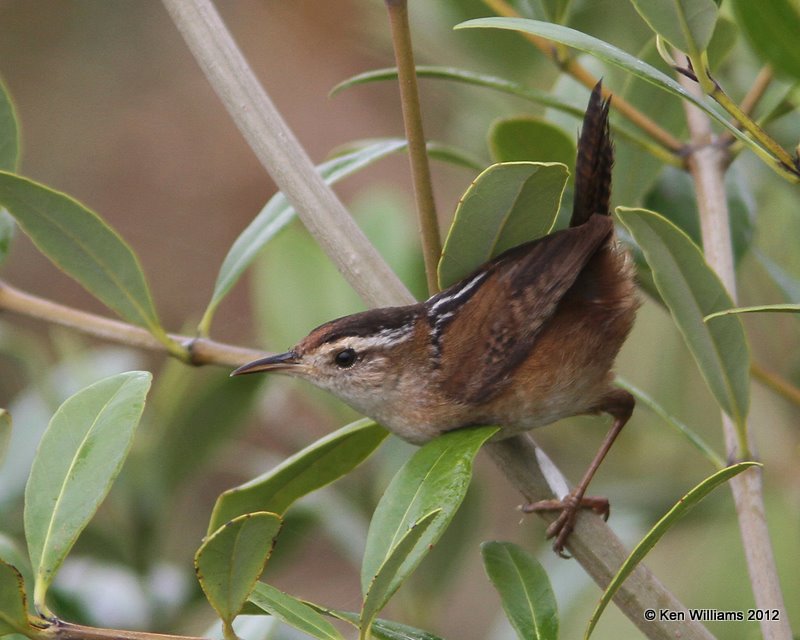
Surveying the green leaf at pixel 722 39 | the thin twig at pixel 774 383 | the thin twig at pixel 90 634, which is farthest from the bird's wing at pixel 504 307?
the thin twig at pixel 90 634

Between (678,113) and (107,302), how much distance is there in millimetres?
1319

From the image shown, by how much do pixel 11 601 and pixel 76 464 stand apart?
262 mm

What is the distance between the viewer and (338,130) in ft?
30.0

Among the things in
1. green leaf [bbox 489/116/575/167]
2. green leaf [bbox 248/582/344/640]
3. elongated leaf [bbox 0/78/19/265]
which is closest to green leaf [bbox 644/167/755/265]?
green leaf [bbox 489/116/575/167]

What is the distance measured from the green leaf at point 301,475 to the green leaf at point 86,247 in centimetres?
40

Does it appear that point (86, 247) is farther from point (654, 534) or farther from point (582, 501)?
point (654, 534)

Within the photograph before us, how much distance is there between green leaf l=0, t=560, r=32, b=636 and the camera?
1.31 m

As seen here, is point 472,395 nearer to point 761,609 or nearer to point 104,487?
point 761,609

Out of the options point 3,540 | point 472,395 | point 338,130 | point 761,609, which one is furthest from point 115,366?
point 338,130

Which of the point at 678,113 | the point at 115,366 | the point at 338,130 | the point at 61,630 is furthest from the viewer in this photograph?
the point at 338,130

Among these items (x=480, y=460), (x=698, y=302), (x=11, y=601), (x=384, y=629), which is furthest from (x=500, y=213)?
(x=480, y=460)

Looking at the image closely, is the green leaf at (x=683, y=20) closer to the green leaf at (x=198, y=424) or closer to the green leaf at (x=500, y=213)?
the green leaf at (x=500, y=213)

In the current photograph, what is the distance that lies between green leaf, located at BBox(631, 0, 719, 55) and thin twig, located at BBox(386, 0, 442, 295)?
1.18 feet

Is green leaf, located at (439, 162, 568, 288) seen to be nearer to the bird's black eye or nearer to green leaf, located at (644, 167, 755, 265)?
the bird's black eye
